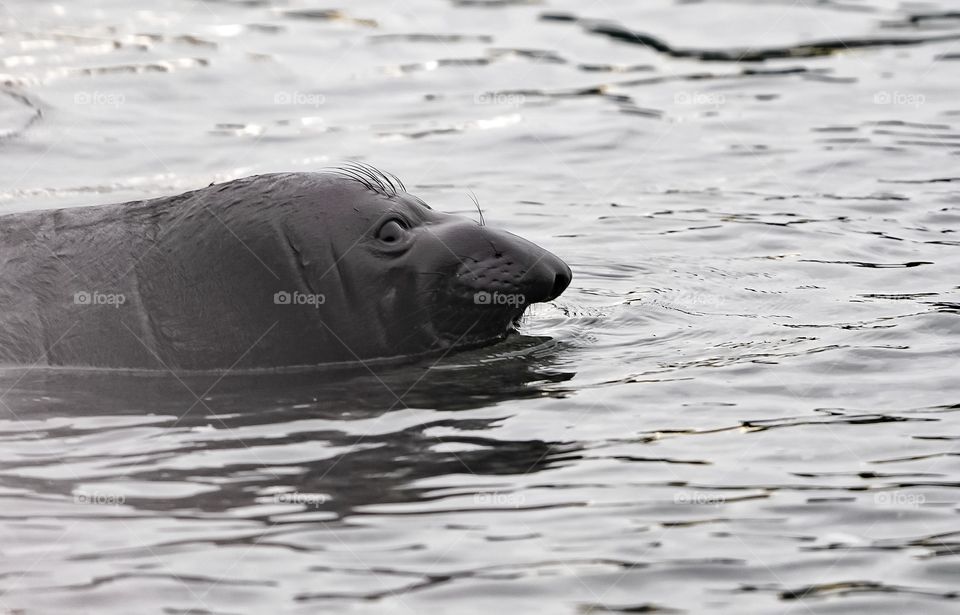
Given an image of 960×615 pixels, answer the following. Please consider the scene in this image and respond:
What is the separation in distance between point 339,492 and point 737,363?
294cm

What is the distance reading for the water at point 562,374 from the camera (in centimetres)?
604

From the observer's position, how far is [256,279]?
8445 mm

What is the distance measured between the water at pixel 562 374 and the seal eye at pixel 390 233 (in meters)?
0.75

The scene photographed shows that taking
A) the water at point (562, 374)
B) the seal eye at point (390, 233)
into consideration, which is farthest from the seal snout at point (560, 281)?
the seal eye at point (390, 233)

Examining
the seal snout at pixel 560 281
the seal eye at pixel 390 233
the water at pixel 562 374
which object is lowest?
the water at pixel 562 374

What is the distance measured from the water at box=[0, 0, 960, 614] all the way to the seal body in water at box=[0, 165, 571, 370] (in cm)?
22

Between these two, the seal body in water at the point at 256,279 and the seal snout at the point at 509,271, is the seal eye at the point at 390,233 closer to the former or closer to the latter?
the seal body in water at the point at 256,279

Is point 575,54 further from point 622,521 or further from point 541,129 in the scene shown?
point 622,521

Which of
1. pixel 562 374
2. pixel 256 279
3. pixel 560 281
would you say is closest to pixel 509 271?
pixel 560 281

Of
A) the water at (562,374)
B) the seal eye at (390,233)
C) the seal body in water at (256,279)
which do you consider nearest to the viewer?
the water at (562,374)

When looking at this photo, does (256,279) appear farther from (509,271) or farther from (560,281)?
(560,281)

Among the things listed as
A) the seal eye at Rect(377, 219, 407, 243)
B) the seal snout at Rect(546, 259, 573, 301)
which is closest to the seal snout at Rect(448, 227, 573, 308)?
the seal snout at Rect(546, 259, 573, 301)

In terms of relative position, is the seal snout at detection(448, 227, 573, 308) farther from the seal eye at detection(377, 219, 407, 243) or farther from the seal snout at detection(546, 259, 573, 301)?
the seal eye at detection(377, 219, 407, 243)

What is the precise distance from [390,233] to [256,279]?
0.79 meters
